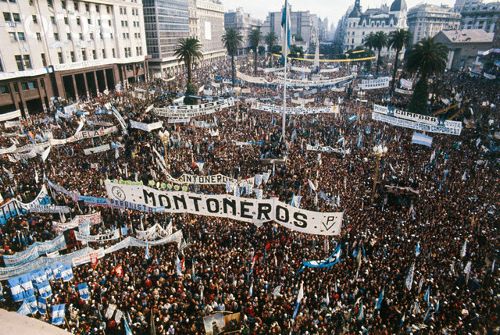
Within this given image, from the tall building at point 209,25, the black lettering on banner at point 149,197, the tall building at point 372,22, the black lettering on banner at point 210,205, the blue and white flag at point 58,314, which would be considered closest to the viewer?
the blue and white flag at point 58,314

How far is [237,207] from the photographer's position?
559 inches

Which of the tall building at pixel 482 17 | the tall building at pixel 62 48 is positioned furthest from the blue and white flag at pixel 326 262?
the tall building at pixel 482 17

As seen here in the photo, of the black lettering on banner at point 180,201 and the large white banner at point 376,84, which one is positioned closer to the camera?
the black lettering on banner at point 180,201

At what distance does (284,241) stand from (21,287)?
11.1 meters

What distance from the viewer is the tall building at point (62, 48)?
4069 centimetres

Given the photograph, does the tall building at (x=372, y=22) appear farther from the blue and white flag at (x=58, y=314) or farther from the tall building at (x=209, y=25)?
the blue and white flag at (x=58, y=314)

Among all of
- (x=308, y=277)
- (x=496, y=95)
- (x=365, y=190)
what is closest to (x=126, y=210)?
(x=308, y=277)

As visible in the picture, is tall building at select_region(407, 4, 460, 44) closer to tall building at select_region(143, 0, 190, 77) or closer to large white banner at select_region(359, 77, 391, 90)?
tall building at select_region(143, 0, 190, 77)

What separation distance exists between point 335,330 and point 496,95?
4435 cm

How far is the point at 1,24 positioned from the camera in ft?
127

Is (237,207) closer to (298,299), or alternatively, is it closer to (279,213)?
(279,213)

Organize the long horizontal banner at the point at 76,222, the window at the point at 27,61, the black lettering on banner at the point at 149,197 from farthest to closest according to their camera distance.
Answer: the window at the point at 27,61, the long horizontal banner at the point at 76,222, the black lettering on banner at the point at 149,197

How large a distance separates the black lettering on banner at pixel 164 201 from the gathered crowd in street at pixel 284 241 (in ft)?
4.19

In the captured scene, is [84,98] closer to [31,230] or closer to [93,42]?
[93,42]
